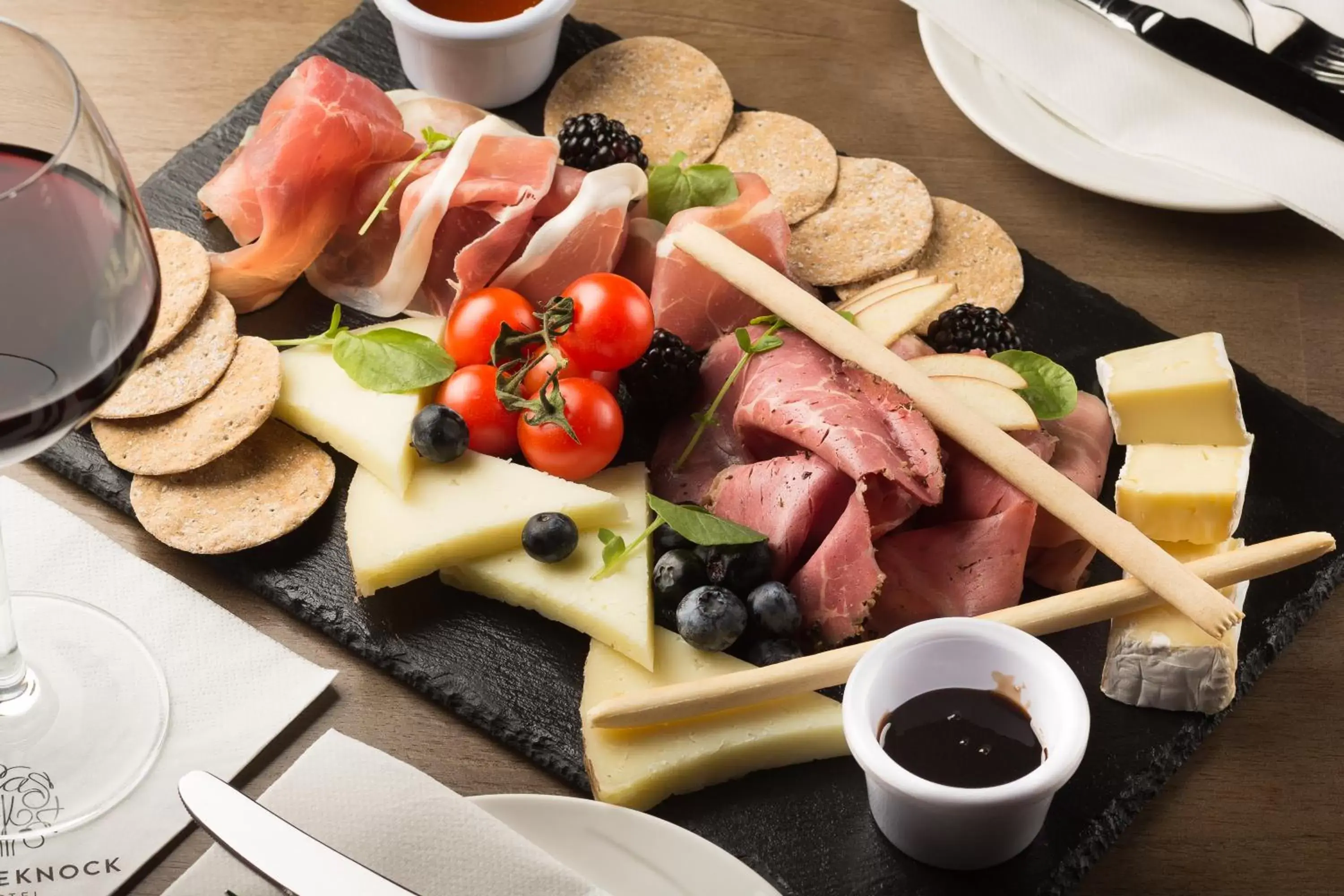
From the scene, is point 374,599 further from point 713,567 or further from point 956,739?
point 956,739

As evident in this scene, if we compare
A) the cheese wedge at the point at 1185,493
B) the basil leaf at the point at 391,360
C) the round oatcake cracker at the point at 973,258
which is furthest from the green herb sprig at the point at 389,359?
the cheese wedge at the point at 1185,493

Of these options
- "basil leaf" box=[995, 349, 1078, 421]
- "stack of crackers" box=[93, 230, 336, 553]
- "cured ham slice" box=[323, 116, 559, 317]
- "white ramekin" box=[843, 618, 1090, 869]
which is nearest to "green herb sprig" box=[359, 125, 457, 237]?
"cured ham slice" box=[323, 116, 559, 317]

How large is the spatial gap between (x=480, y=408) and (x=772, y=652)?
51 centimetres

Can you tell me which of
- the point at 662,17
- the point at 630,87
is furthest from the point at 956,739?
the point at 662,17

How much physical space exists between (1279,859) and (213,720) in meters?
1.25

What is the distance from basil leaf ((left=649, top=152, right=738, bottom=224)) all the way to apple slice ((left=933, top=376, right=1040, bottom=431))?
18.6 inches

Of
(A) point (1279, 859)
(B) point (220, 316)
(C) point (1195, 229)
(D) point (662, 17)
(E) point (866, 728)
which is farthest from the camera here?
(D) point (662, 17)

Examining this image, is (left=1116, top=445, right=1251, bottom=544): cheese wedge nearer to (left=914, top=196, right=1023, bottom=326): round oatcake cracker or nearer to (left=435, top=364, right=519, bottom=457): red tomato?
(left=914, top=196, right=1023, bottom=326): round oatcake cracker

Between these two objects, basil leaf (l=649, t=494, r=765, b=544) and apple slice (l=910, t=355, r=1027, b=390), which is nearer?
basil leaf (l=649, t=494, r=765, b=544)

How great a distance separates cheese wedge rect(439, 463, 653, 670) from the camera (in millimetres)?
1597

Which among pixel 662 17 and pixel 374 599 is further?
pixel 662 17

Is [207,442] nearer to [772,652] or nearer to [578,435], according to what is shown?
[578,435]

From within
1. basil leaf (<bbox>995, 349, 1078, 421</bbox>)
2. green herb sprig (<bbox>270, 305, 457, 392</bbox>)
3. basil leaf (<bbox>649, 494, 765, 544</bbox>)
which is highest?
basil leaf (<bbox>995, 349, 1078, 421</bbox>)

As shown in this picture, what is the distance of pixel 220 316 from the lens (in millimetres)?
1887
